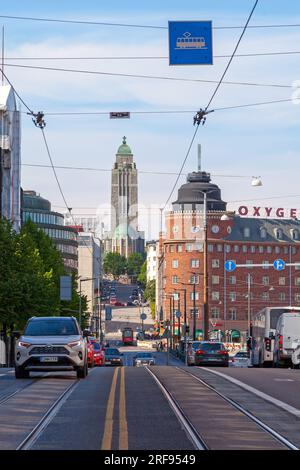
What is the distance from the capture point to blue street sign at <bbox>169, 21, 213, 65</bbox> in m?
31.4

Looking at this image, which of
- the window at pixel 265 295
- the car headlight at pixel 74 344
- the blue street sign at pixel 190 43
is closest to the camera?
the car headlight at pixel 74 344

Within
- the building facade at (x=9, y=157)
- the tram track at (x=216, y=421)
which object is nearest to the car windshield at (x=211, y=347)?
the tram track at (x=216, y=421)

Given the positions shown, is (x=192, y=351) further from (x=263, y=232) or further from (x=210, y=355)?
(x=263, y=232)

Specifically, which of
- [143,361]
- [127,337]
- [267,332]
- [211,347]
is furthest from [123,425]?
[127,337]

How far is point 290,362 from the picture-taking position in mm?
52875

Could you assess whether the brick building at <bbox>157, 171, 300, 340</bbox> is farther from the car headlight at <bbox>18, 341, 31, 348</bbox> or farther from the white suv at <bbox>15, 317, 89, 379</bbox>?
the car headlight at <bbox>18, 341, 31, 348</bbox>

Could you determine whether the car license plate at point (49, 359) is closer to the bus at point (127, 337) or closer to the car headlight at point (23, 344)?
the car headlight at point (23, 344)

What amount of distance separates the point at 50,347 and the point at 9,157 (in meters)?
96.3

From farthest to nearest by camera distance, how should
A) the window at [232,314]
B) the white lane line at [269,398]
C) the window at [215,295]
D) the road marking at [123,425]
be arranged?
1. the window at [232,314]
2. the window at [215,295]
3. the white lane line at [269,398]
4. the road marking at [123,425]

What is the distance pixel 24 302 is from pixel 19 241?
18.8 ft

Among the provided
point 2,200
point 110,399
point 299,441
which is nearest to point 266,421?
point 299,441

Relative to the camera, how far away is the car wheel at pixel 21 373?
31844 millimetres

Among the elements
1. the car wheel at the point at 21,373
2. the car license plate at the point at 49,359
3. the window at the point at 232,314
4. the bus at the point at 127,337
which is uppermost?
the window at the point at 232,314

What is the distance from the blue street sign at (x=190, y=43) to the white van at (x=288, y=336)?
2286cm
